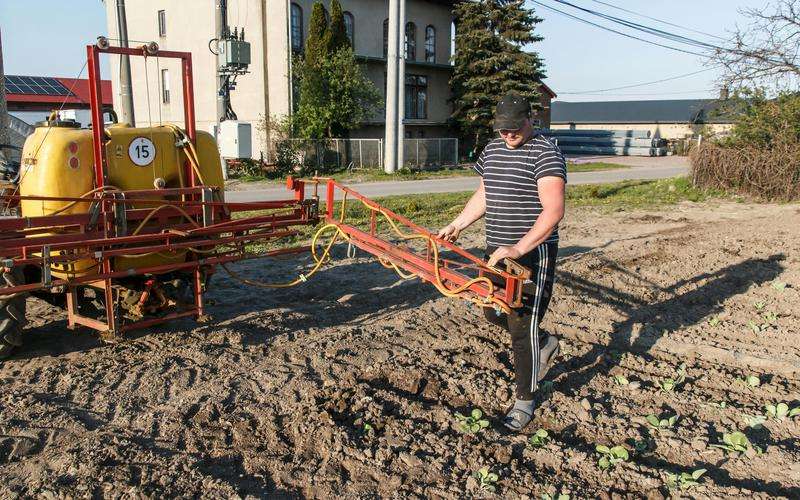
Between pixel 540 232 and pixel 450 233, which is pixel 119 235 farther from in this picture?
pixel 540 232

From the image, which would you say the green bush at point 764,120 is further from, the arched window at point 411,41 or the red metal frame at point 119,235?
the arched window at point 411,41

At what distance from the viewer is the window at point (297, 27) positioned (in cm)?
2889

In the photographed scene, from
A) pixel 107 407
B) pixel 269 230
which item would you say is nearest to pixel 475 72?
pixel 269 230

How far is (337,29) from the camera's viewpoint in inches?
1117

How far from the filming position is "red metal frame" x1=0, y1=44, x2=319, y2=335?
4886 millimetres

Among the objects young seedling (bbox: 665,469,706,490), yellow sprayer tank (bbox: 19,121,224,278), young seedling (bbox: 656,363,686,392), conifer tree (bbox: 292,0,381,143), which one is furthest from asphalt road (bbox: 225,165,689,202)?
young seedling (bbox: 665,469,706,490)

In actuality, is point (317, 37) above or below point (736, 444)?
above

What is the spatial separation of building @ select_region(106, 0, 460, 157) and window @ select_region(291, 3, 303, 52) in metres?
0.04

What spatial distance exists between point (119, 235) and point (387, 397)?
2.47 metres

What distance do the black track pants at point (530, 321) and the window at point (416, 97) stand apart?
30948 mm

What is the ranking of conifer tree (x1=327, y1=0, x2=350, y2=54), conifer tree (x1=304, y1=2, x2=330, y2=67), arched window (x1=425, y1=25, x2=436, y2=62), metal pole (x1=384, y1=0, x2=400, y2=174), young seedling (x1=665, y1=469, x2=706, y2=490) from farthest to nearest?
1. arched window (x1=425, y1=25, x2=436, y2=62)
2. conifer tree (x1=327, y1=0, x2=350, y2=54)
3. conifer tree (x1=304, y1=2, x2=330, y2=67)
4. metal pole (x1=384, y1=0, x2=400, y2=174)
5. young seedling (x1=665, y1=469, x2=706, y2=490)

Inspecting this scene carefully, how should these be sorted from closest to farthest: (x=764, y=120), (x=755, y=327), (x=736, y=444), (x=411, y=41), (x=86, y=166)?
(x=736, y=444) → (x=86, y=166) → (x=755, y=327) → (x=764, y=120) → (x=411, y=41)

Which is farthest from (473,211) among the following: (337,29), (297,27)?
(297,27)

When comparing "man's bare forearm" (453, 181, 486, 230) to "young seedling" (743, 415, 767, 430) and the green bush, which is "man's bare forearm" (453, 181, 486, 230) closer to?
"young seedling" (743, 415, 767, 430)
